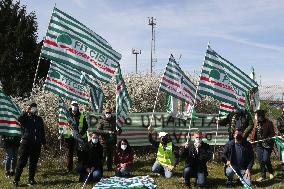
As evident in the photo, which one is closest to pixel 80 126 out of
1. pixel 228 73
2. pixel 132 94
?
pixel 228 73

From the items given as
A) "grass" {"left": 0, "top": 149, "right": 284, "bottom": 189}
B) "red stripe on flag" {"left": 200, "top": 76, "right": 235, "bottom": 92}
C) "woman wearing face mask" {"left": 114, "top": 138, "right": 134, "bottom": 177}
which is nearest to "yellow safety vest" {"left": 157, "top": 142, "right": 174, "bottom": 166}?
"grass" {"left": 0, "top": 149, "right": 284, "bottom": 189}

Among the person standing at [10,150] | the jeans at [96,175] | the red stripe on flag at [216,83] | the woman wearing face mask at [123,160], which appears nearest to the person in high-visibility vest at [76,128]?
the woman wearing face mask at [123,160]

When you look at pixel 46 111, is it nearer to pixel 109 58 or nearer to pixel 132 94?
pixel 132 94

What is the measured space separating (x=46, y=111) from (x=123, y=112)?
17.6 feet

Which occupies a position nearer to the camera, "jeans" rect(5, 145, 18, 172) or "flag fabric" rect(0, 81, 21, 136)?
"flag fabric" rect(0, 81, 21, 136)

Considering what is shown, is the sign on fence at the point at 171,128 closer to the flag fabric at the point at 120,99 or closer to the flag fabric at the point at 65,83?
the flag fabric at the point at 65,83

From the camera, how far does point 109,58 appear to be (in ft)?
39.5

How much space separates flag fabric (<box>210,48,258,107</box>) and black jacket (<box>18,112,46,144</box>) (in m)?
4.93

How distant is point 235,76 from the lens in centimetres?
1224

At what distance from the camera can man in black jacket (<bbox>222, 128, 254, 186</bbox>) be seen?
35.4 ft

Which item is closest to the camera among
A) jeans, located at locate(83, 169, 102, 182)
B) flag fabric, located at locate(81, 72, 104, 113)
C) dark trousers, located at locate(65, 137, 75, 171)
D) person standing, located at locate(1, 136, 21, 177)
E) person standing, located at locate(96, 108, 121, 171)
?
jeans, located at locate(83, 169, 102, 182)

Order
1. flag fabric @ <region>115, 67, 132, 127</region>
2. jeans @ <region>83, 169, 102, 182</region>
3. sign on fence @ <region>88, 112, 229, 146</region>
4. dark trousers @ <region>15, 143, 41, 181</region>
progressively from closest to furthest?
dark trousers @ <region>15, 143, 41, 181</region>, jeans @ <region>83, 169, 102, 182</region>, flag fabric @ <region>115, 67, 132, 127</region>, sign on fence @ <region>88, 112, 229, 146</region>

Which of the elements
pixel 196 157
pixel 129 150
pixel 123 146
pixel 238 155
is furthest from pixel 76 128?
pixel 238 155

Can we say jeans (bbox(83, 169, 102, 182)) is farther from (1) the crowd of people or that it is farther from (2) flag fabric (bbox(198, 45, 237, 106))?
(2) flag fabric (bbox(198, 45, 237, 106))
